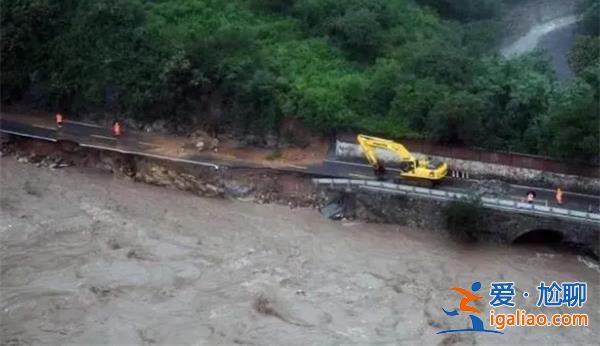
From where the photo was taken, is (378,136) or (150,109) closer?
(378,136)

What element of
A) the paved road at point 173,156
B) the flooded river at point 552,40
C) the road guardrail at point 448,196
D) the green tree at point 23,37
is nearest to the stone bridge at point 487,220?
the road guardrail at point 448,196

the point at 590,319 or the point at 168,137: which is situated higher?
the point at 168,137

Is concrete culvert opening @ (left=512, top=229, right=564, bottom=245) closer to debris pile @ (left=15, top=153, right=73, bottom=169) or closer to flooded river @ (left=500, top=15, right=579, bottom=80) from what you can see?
flooded river @ (left=500, top=15, right=579, bottom=80)

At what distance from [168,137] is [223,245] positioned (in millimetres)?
8940

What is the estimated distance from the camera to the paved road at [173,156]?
32438 mm

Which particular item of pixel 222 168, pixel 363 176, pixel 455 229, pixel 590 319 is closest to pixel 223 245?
pixel 222 168

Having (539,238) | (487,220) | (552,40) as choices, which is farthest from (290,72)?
(552,40)

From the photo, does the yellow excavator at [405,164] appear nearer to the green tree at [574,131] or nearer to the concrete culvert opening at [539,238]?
the concrete culvert opening at [539,238]

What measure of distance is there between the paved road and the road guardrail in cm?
77

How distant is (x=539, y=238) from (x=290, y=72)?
1416cm

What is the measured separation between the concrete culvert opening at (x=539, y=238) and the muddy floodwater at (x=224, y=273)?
2.59 feet

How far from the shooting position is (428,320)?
26125 mm

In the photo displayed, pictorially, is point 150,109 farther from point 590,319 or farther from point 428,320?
point 590,319
